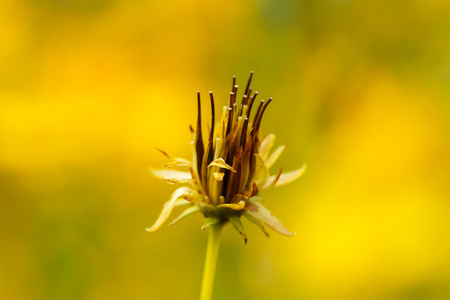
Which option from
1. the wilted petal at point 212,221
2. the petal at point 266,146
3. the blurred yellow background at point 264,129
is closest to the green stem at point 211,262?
the wilted petal at point 212,221

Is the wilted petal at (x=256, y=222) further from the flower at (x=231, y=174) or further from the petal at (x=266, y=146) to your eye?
the petal at (x=266, y=146)

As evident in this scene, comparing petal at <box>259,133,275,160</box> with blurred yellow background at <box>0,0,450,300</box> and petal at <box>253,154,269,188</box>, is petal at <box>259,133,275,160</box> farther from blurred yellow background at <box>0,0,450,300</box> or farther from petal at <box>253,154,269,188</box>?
blurred yellow background at <box>0,0,450,300</box>

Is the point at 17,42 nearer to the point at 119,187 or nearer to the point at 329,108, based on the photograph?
the point at 119,187

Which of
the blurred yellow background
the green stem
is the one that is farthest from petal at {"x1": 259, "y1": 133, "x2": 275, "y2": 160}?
the blurred yellow background

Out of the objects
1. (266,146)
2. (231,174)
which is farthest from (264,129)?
(231,174)

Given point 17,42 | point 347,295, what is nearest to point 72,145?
point 17,42
